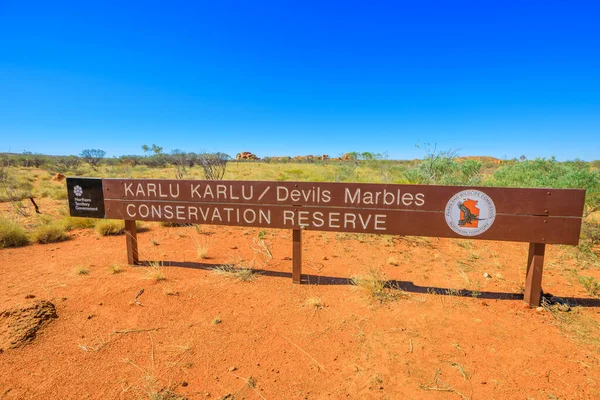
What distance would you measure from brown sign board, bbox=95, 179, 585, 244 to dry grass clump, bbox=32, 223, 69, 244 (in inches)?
101

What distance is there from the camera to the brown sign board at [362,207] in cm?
303

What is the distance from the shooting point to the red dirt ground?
6.68 ft

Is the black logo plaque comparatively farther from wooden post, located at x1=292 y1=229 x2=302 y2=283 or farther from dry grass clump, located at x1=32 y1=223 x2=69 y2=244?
wooden post, located at x1=292 y1=229 x2=302 y2=283

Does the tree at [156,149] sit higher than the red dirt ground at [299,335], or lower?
higher

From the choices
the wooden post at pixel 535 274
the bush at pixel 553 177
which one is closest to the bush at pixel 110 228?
the wooden post at pixel 535 274

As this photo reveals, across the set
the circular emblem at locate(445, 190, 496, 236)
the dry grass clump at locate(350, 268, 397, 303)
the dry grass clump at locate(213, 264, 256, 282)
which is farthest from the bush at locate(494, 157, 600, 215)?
the dry grass clump at locate(213, 264, 256, 282)

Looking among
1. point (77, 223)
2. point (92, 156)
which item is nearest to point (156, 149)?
point (92, 156)

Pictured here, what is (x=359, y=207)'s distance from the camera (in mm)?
3404

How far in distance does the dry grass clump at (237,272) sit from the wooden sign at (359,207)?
671mm

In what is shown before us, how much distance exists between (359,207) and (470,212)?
1.18 meters

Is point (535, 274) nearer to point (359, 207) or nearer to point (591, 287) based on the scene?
point (591, 287)

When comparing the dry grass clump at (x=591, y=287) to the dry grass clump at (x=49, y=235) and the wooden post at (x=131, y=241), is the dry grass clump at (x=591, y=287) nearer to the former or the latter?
the wooden post at (x=131, y=241)

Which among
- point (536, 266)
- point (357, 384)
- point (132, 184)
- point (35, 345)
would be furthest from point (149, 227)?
point (536, 266)

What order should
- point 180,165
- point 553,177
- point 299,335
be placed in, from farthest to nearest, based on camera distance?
1. point 180,165
2. point 553,177
3. point 299,335
